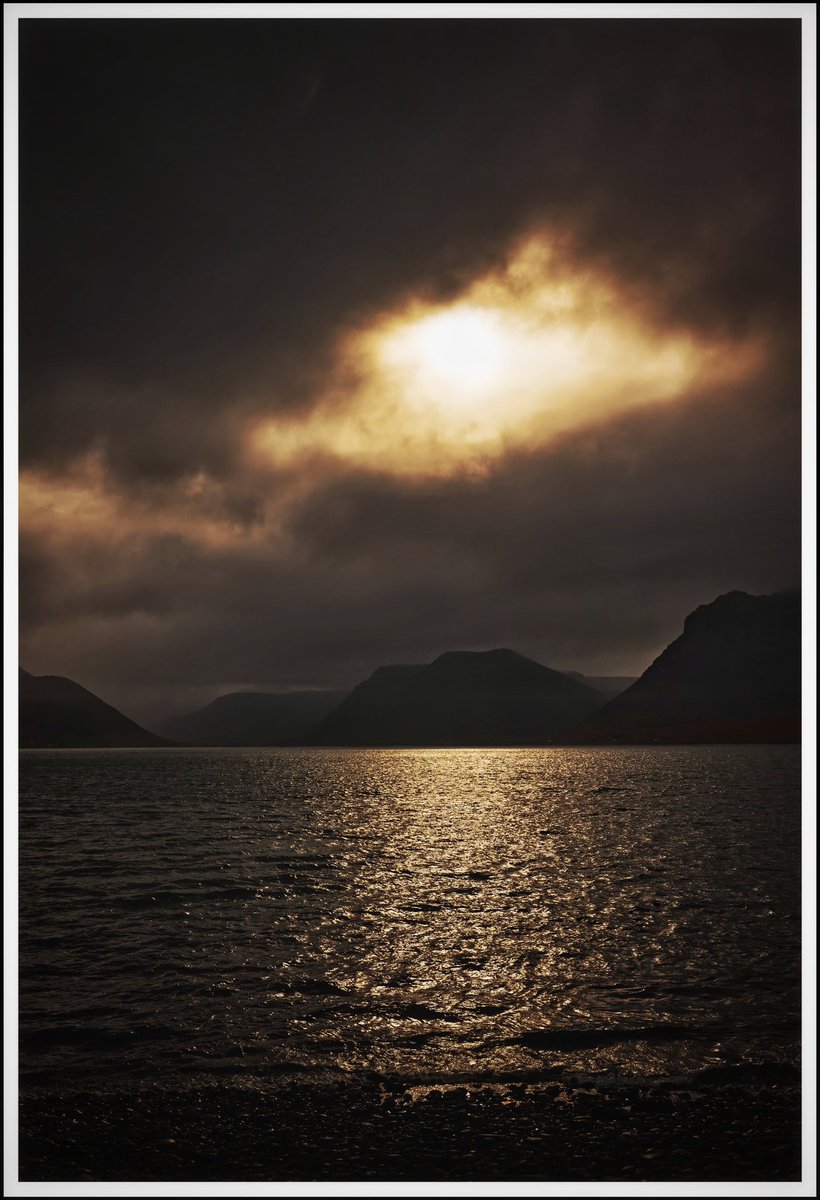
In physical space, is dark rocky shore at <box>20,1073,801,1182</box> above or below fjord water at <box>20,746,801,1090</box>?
above

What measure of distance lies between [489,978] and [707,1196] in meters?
10.0

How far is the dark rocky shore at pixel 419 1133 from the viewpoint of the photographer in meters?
9.25

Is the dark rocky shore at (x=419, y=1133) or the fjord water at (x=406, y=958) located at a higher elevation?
the dark rocky shore at (x=419, y=1133)

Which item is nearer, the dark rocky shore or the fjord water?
the dark rocky shore

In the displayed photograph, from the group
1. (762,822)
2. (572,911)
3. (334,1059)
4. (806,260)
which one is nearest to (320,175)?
(806,260)

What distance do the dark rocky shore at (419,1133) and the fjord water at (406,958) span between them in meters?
0.72

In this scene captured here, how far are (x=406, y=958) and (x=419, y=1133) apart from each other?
29.5 ft

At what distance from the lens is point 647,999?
51.4 feet

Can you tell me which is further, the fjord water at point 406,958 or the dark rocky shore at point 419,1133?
the fjord water at point 406,958

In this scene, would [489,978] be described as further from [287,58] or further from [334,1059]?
[287,58]

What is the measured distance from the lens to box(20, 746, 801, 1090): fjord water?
12766mm

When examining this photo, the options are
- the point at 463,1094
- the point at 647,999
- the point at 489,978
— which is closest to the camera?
the point at 463,1094

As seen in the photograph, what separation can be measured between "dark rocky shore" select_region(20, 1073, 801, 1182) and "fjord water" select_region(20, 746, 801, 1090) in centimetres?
72

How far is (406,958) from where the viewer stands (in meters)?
18.8
